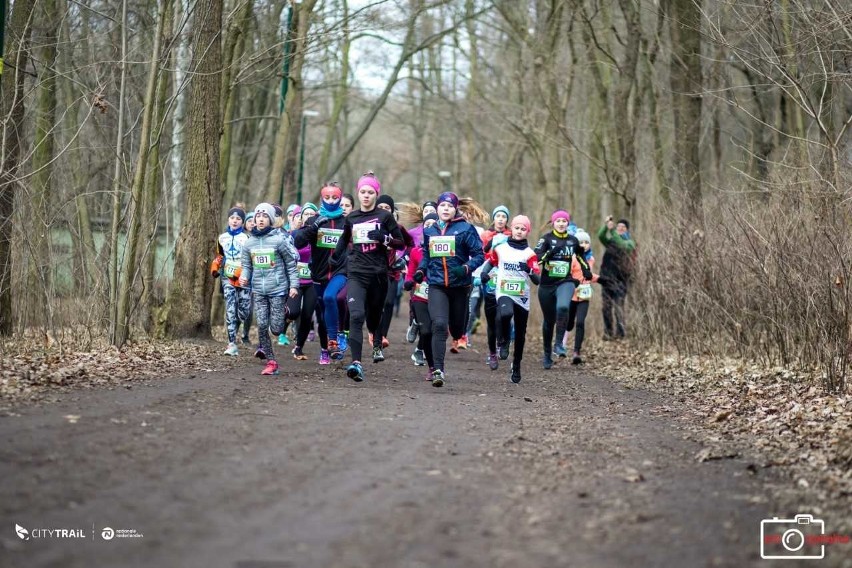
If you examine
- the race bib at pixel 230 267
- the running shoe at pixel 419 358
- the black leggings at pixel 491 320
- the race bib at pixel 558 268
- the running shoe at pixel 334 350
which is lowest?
the running shoe at pixel 419 358

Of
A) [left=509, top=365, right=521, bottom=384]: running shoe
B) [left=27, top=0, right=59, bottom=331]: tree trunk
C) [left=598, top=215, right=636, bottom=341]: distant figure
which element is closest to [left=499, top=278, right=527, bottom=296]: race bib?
[left=509, top=365, right=521, bottom=384]: running shoe

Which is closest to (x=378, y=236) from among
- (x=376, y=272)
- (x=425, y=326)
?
(x=376, y=272)

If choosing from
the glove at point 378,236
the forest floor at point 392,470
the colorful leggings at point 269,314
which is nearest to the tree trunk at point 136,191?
the forest floor at point 392,470

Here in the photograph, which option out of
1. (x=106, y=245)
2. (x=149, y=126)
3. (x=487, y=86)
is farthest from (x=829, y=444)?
(x=487, y=86)

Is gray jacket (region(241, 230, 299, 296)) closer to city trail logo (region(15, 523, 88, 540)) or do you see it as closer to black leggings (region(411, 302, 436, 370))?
black leggings (region(411, 302, 436, 370))

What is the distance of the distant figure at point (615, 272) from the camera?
19000 millimetres

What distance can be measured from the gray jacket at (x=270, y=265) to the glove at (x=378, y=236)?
105 centimetres

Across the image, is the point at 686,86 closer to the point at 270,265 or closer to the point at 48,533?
the point at 270,265

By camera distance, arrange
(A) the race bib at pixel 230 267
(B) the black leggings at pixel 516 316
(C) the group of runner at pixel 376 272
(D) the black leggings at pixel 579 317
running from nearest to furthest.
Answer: (C) the group of runner at pixel 376 272
(B) the black leggings at pixel 516 316
(A) the race bib at pixel 230 267
(D) the black leggings at pixel 579 317

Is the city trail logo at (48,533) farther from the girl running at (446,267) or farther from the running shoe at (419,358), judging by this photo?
the running shoe at (419,358)

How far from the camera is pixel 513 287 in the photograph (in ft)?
41.3

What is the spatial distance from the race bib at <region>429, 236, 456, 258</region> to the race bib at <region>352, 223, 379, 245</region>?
2.56 feet

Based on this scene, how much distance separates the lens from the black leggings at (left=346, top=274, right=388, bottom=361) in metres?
11.3

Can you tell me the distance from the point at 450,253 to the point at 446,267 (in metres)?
0.20
